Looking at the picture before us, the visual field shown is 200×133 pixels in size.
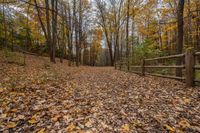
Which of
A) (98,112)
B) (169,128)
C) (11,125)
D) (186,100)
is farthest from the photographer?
(186,100)

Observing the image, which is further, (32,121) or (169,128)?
(32,121)

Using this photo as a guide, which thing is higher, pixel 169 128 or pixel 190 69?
pixel 190 69

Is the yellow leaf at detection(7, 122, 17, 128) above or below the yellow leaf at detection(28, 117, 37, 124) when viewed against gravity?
below

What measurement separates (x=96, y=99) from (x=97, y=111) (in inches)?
30.7

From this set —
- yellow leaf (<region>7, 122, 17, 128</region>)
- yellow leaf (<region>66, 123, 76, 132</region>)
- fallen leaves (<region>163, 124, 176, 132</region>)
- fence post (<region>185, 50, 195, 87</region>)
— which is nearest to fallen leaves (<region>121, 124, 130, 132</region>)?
fallen leaves (<region>163, 124, 176, 132</region>)

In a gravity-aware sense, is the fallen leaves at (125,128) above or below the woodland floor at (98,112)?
below

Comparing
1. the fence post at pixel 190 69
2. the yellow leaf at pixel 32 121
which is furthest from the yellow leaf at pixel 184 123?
the yellow leaf at pixel 32 121

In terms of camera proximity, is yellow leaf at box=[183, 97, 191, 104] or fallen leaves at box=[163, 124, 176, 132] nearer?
fallen leaves at box=[163, 124, 176, 132]

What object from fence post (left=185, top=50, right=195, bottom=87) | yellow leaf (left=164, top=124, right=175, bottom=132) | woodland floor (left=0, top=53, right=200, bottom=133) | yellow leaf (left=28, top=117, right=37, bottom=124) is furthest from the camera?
fence post (left=185, top=50, right=195, bottom=87)

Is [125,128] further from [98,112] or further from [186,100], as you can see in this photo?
[186,100]

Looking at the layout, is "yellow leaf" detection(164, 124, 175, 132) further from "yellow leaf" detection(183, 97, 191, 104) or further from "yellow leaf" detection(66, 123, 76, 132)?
"yellow leaf" detection(66, 123, 76, 132)

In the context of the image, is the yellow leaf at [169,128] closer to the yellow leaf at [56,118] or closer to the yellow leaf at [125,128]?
the yellow leaf at [125,128]

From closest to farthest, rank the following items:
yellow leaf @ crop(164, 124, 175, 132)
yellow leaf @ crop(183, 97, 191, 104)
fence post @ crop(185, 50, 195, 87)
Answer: yellow leaf @ crop(164, 124, 175, 132), yellow leaf @ crop(183, 97, 191, 104), fence post @ crop(185, 50, 195, 87)

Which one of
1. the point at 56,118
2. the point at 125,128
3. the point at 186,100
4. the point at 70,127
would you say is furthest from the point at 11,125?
the point at 186,100
